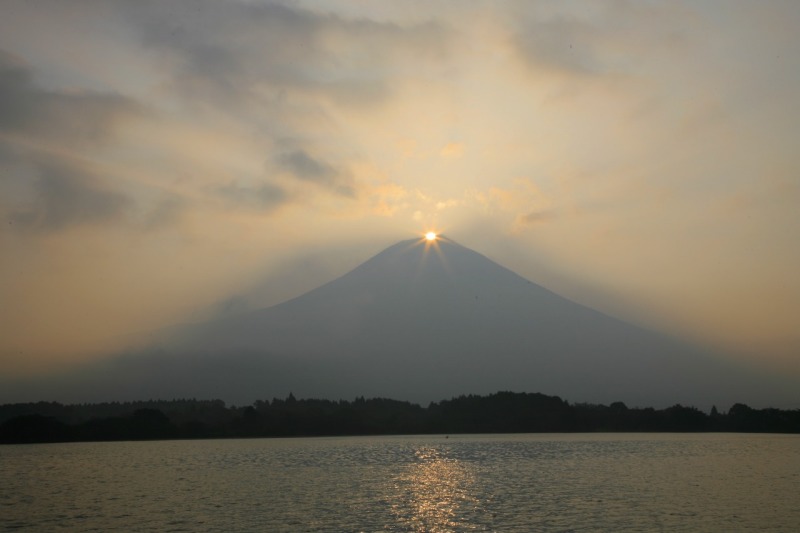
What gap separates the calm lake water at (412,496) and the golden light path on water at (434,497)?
89mm

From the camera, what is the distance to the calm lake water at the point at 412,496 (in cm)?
4331

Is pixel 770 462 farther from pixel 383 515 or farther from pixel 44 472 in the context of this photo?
pixel 44 472

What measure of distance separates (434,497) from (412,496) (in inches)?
70.9

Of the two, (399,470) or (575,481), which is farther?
(399,470)

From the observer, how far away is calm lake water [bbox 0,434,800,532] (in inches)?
1705

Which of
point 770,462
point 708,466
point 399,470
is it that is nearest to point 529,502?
point 399,470

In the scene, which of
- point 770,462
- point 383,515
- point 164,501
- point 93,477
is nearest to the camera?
point 383,515

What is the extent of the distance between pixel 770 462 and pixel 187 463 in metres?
77.9

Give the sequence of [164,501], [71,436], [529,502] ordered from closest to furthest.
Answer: [529,502]
[164,501]
[71,436]

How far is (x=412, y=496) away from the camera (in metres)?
56.7

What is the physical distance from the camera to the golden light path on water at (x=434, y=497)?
43.3 metres

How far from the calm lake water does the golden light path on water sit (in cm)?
9

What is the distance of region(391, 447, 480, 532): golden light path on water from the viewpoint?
4334 centimetres

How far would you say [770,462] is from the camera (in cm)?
9400
